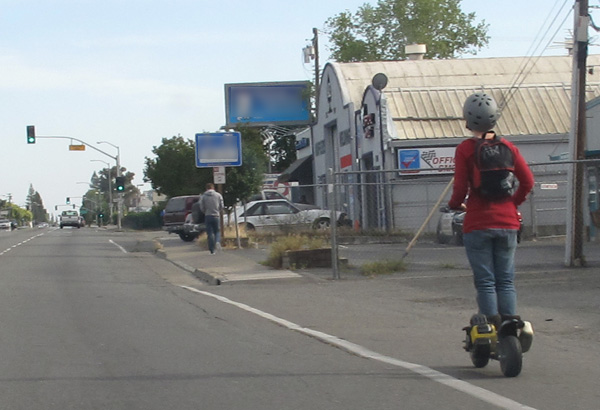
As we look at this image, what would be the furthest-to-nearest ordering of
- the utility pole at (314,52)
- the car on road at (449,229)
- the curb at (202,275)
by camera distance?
the utility pole at (314,52) < the car on road at (449,229) < the curb at (202,275)

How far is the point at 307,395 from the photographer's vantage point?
568cm

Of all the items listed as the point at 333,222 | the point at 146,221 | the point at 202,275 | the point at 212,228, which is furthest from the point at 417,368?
the point at 146,221

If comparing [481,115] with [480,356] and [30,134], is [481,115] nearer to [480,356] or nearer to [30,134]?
[480,356]

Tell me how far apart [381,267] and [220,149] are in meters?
9.53

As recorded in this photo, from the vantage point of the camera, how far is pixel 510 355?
5.94 metres

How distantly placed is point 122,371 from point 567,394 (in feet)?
10.5

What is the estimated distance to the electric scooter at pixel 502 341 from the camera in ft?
19.5

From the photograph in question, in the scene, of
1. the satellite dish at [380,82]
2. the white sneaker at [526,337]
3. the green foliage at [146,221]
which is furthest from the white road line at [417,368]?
the green foliage at [146,221]

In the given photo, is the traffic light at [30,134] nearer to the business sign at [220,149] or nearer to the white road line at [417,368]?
the business sign at [220,149]

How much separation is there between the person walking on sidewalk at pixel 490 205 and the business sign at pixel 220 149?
681 inches

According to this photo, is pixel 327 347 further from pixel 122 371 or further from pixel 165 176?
pixel 165 176

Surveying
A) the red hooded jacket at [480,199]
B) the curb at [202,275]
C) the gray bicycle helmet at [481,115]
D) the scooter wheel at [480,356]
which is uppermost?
the gray bicycle helmet at [481,115]

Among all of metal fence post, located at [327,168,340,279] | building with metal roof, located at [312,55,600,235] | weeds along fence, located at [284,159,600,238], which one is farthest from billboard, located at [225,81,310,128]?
metal fence post, located at [327,168,340,279]

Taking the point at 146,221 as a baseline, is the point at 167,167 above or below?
above
